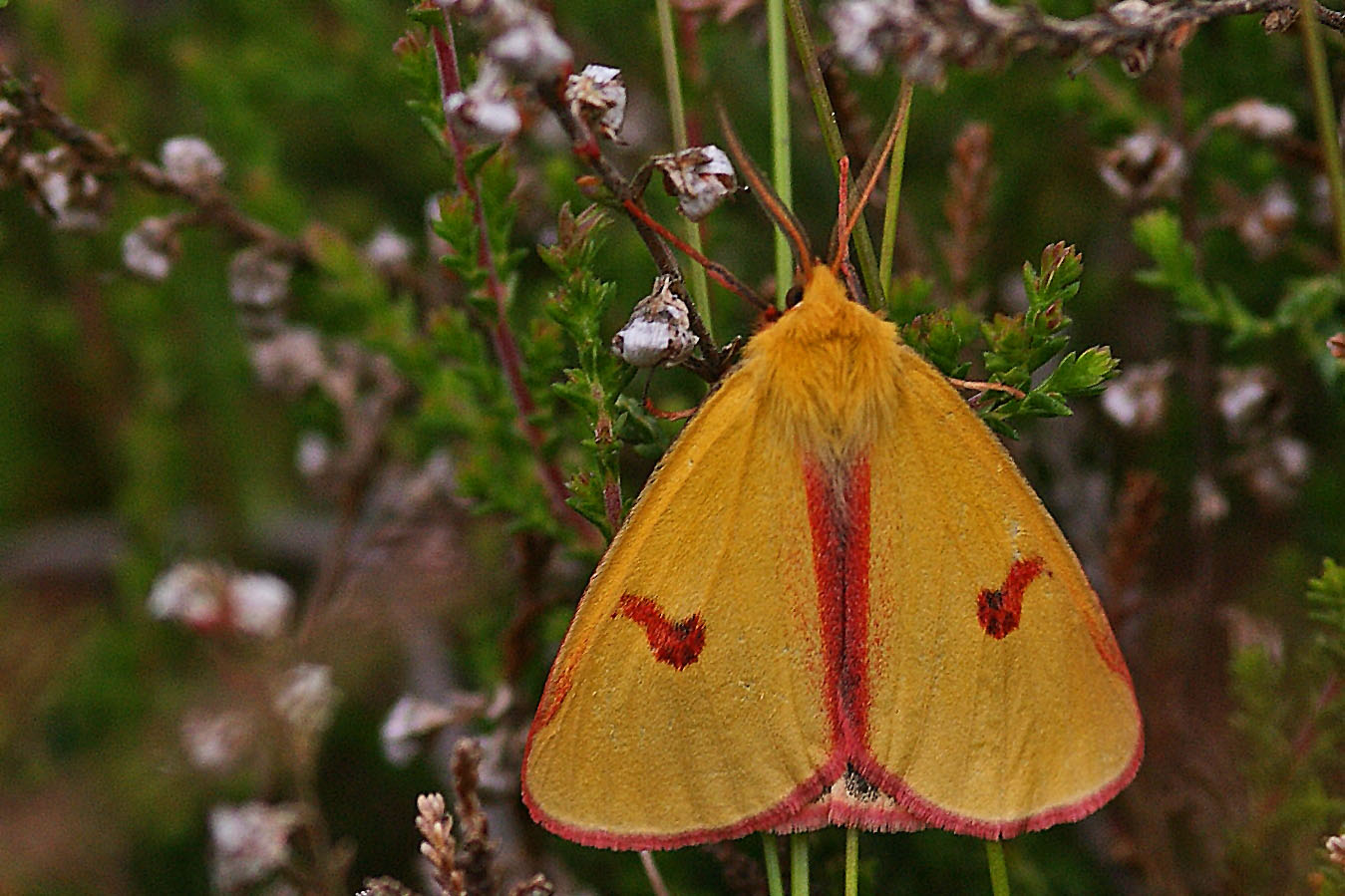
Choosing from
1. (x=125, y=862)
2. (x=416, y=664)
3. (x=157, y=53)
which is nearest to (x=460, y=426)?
(x=416, y=664)

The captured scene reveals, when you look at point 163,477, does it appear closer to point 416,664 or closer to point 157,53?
point 416,664

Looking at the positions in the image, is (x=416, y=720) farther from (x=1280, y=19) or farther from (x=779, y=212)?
(x=1280, y=19)

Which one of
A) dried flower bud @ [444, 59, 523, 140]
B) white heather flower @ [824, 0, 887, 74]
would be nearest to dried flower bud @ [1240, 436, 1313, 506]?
white heather flower @ [824, 0, 887, 74]

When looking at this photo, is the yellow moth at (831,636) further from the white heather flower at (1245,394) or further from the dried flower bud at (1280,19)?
the white heather flower at (1245,394)

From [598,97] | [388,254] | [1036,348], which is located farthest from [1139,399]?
[388,254]

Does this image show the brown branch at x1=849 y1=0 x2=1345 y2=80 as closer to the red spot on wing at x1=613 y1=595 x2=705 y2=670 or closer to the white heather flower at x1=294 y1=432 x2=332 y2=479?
the red spot on wing at x1=613 y1=595 x2=705 y2=670
